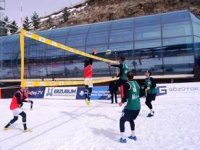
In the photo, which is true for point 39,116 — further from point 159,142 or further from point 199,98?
point 199,98

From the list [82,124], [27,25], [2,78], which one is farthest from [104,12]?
[82,124]

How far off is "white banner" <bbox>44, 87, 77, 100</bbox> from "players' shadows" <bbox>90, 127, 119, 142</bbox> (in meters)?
10.3

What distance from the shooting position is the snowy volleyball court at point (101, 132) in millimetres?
7387

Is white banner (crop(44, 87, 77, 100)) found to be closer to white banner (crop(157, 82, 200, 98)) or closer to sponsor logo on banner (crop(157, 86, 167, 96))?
sponsor logo on banner (crop(157, 86, 167, 96))

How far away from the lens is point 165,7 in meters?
51.8

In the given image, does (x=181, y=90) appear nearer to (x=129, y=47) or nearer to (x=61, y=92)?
(x=129, y=47)

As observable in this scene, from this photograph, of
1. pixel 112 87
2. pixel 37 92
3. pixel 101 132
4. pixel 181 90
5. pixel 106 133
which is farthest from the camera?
pixel 37 92

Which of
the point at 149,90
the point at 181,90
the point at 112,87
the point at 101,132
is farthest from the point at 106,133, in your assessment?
the point at 181,90

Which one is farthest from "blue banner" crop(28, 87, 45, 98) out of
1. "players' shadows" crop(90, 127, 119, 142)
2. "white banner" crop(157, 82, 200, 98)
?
"players' shadows" crop(90, 127, 119, 142)

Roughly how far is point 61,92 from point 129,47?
6.71 m

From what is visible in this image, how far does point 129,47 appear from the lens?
22.8 m

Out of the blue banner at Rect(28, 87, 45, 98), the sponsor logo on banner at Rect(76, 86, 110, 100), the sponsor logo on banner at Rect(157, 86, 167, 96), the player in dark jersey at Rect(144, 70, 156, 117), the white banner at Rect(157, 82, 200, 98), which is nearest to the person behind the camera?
the player in dark jersey at Rect(144, 70, 156, 117)

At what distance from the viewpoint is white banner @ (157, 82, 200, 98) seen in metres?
16.0

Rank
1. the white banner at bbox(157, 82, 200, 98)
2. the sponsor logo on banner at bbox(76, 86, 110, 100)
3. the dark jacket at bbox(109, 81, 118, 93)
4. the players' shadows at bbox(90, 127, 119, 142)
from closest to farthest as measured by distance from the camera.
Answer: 1. the players' shadows at bbox(90, 127, 119, 142)
2. the white banner at bbox(157, 82, 200, 98)
3. the dark jacket at bbox(109, 81, 118, 93)
4. the sponsor logo on banner at bbox(76, 86, 110, 100)
